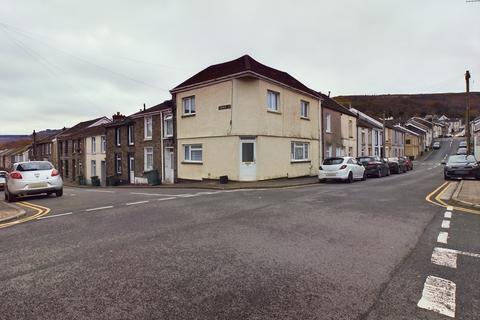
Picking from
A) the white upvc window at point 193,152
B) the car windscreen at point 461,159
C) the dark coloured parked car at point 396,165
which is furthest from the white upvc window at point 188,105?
the dark coloured parked car at point 396,165

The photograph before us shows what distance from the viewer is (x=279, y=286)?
3.70 m

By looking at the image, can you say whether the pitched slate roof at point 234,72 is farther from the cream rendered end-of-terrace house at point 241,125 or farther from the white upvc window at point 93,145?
the white upvc window at point 93,145

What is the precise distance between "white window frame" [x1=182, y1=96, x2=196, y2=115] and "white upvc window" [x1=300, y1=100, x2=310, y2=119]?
7695mm

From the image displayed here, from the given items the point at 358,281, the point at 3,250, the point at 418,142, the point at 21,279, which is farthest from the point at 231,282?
the point at 418,142

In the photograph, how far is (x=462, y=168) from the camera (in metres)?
19.8

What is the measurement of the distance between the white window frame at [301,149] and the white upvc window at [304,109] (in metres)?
2.01

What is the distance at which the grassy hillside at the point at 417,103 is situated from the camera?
10412cm

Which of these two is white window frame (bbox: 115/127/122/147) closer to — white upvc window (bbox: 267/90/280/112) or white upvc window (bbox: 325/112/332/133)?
white upvc window (bbox: 267/90/280/112)

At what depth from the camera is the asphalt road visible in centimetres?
321

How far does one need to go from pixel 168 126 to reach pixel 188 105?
10.2 ft

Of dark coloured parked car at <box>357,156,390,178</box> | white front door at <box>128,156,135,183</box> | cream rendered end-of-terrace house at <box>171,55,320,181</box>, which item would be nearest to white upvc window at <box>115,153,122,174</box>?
white front door at <box>128,156,135,183</box>

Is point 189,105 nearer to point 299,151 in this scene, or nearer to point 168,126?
point 168,126

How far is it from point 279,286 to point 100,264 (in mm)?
2438

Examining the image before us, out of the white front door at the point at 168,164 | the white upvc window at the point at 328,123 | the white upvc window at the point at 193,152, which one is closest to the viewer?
the white upvc window at the point at 193,152
